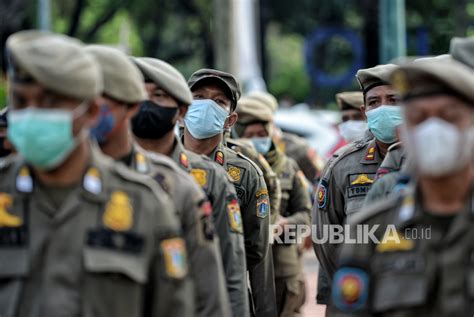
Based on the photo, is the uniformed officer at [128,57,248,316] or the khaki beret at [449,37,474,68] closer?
the khaki beret at [449,37,474,68]

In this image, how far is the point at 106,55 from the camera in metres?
6.18

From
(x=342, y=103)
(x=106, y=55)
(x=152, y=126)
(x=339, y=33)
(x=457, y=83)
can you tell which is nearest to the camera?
(x=457, y=83)

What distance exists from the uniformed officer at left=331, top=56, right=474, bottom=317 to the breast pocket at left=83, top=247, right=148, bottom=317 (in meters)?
0.80

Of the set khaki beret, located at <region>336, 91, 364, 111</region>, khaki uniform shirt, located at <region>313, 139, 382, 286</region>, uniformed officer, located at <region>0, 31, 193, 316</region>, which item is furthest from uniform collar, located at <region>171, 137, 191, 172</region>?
khaki beret, located at <region>336, 91, 364, 111</region>

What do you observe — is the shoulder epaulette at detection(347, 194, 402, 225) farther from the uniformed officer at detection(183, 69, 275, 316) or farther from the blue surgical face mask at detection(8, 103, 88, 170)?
the uniformed officer at detection(183, 69, 275, 316)

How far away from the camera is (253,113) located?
39.7 ft

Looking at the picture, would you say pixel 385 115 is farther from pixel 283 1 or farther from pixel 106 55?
pixel 283 1

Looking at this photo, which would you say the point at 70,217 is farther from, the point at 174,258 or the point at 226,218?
the point at 226,218

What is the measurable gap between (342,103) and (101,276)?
7.46 meters

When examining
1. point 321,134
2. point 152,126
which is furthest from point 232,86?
point 321,134

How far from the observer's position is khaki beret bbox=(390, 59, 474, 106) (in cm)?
497

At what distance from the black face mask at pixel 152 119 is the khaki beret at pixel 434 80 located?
207 cm

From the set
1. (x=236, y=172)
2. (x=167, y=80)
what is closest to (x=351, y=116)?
(x=236, y=172)

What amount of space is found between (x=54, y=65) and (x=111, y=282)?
0.83 metres
